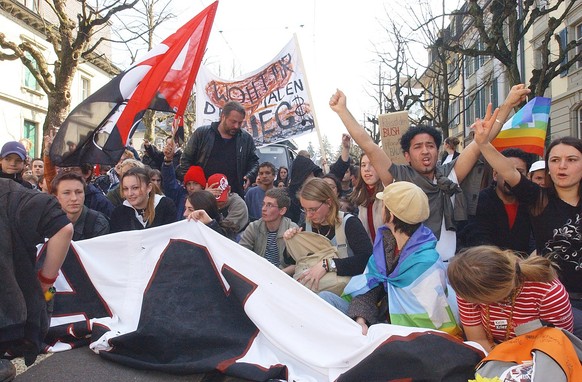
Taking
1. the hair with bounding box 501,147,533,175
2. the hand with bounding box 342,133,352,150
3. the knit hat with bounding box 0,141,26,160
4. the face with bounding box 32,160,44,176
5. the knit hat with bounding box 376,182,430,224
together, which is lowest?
the knit hat with bounding box 376,182,430,224

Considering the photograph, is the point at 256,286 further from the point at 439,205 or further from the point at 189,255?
the point at 439,205

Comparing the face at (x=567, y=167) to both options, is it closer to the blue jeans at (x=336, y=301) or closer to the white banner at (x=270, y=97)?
the blue jeans at (x=336, y=301)

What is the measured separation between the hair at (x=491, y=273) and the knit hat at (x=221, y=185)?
139 inches

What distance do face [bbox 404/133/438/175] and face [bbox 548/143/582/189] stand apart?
37.2 inches

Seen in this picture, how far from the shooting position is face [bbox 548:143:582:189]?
11.7 feet

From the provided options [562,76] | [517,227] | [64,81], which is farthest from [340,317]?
[562,76]

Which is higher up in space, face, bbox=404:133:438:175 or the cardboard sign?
the cardboard sign

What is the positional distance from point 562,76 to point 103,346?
2451 centimetres

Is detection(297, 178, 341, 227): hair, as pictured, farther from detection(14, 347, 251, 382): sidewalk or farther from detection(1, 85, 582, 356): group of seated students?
detection(14, 347, 251, 382): sidewalk

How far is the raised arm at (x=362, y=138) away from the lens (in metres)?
4.19

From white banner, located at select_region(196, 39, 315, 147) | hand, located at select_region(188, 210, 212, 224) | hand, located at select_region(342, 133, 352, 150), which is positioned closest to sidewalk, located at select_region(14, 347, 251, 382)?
hand, located at select_region(188, 210, 212, 224)

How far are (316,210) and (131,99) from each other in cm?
219

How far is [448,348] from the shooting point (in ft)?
10.0

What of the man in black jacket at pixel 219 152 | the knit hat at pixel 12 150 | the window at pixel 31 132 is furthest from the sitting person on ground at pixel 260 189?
the window at pixel 31 132
